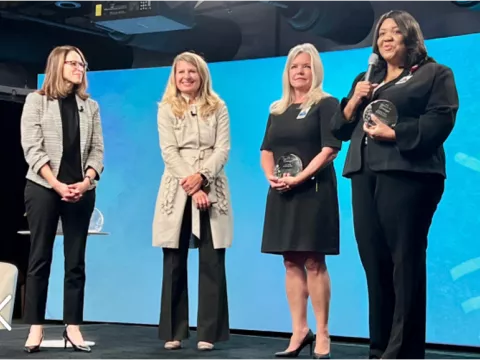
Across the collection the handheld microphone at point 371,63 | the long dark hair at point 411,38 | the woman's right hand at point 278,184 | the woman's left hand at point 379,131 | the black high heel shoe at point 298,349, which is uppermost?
the long dark hair at point 411,38

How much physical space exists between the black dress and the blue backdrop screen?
0.97 meters

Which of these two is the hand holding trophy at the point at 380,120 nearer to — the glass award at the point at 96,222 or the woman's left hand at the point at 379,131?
the woman's left hand at the point at 379,131

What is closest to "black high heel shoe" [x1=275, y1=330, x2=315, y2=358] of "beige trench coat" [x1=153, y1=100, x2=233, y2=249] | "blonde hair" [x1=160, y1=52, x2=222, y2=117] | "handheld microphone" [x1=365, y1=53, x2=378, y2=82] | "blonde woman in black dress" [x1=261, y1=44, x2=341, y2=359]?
"blonde woman in black dress" [x1=261, y1=44, x2=341, y2=359]

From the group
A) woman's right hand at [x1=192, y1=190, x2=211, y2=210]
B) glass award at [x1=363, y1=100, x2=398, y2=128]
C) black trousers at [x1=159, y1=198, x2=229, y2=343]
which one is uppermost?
glass award at [x1=363, y1=100, x2=398, y2=128]

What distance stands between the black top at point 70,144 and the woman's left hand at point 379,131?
157 centimetres

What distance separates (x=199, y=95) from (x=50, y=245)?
40.7 inches

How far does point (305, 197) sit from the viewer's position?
3.34m

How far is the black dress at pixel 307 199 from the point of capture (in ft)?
10.8

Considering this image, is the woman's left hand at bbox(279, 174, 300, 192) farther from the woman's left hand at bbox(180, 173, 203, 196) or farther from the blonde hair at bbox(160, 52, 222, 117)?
the blonde hair at bbox(160, 52, 222, 117)

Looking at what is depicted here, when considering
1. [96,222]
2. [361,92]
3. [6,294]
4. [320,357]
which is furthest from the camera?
[96,222]

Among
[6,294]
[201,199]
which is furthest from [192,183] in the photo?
[6,294]

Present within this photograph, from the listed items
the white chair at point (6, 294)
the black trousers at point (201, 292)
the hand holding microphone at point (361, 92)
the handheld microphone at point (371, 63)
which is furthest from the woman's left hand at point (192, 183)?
the white chair at point (6, 294)

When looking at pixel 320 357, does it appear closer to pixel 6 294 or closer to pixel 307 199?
pixel 307 199

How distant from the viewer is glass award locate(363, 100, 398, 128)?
8.35 feet
